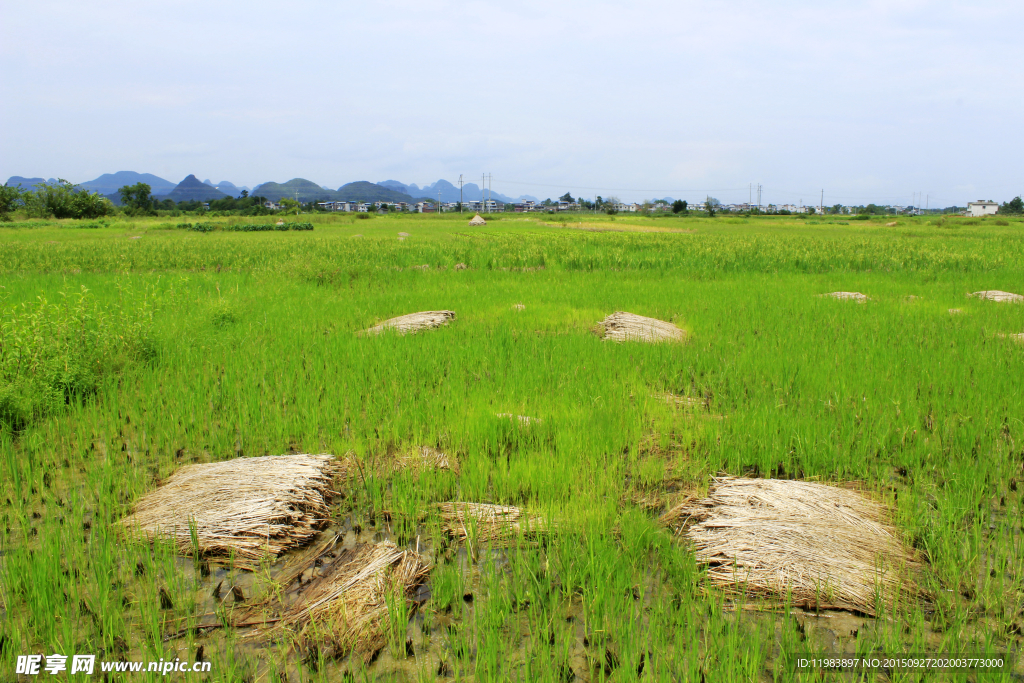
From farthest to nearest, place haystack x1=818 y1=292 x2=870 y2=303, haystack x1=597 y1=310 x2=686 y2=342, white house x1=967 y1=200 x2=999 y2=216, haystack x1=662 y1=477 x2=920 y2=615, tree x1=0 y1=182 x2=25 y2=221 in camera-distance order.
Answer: white house x1=967 y1=200 x2=999 y2=216, tree x1=0 y1=182 x2=25 y2=221, haystack x1=818 y1=292 x2=870 y2=303, haystack x1=597 y1=310 x2=686 y2=342, haystack x1=662 y1=477 x2=920 y2=615

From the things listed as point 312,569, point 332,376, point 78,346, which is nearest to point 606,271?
point 332,376

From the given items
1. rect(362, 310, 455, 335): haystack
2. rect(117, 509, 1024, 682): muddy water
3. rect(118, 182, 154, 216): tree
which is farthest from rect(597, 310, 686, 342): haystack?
rect(118, 182, 154, 216): tree

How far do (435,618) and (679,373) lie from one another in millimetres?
4196

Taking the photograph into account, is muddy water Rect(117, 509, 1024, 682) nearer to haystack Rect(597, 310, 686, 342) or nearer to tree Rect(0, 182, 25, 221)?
haystack Rect(597, 310, 686, 342)

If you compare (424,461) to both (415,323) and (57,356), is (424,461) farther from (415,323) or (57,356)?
(415,323)

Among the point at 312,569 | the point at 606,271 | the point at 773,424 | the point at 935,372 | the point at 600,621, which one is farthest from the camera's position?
the point at 606,271

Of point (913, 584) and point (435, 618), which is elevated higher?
point (913, 584)

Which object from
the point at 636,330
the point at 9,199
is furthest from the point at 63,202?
the point at 636,330

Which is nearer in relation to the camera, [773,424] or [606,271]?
[773,424]

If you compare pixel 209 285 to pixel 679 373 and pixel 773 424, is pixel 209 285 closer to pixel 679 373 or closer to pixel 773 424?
pixel 679 373

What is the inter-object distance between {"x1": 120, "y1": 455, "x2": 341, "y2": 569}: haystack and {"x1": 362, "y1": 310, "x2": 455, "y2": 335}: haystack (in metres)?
3.94

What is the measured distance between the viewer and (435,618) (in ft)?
8.17

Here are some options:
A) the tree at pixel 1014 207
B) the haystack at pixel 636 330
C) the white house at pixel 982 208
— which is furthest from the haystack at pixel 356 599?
the white house at pixel 982 208

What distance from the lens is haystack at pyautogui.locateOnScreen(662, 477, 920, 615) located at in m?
2.54
